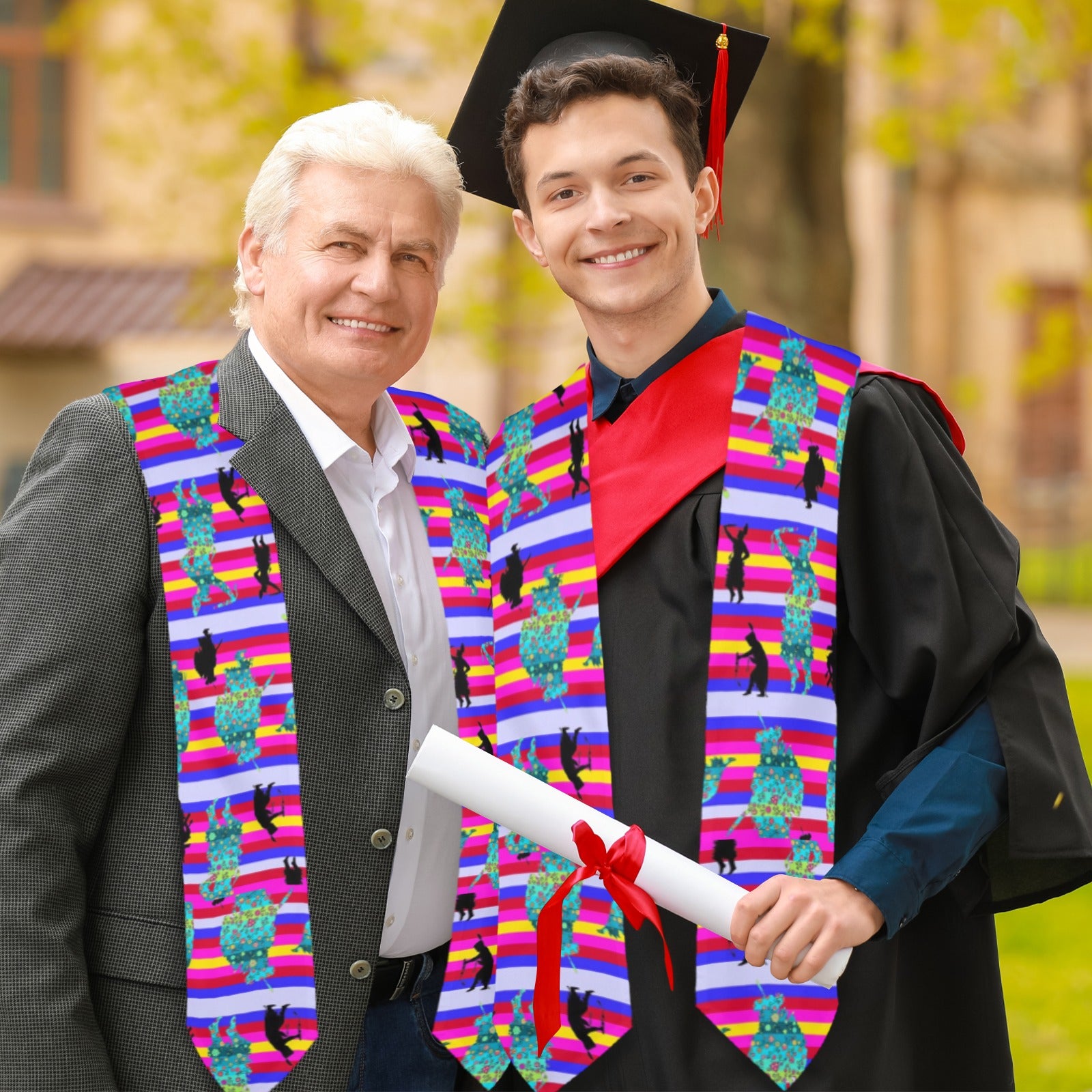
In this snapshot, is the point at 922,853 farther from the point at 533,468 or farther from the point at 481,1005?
the point at 533,468

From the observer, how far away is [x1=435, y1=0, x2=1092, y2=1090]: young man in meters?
2.17

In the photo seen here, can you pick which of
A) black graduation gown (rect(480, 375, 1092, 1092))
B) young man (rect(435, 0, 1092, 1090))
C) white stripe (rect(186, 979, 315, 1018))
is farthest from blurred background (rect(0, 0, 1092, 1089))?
white stripe (rect(186, 979, 315, 1018))

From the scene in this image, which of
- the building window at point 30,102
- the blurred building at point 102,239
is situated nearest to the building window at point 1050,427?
the blurred building at point 102,239

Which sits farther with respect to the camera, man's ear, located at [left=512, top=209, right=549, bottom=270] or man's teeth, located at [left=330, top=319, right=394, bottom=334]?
man's ear, located at [left=512, top=209, right=549, bottom=270]

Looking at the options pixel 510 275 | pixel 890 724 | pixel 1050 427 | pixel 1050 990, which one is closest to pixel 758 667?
pixel 890 724

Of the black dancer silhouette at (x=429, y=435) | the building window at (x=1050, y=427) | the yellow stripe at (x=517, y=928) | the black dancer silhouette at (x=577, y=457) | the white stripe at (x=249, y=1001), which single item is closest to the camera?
the white stripe at (x=249, y=1001)

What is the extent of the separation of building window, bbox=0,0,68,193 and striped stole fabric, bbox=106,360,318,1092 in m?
11.3

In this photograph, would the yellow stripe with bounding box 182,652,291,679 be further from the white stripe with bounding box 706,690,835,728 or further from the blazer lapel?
the white stripe with bounding box 706,690,835,728

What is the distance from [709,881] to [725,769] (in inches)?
9.7

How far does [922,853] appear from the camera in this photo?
2.10 metres

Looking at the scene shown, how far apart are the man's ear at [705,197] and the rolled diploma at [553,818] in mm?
1071

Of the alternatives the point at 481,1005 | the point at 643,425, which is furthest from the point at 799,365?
the point at 481,1005

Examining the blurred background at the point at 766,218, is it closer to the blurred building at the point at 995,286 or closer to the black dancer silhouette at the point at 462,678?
the blurred building at the point at 995,286

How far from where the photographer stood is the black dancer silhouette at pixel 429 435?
265 centimetres
